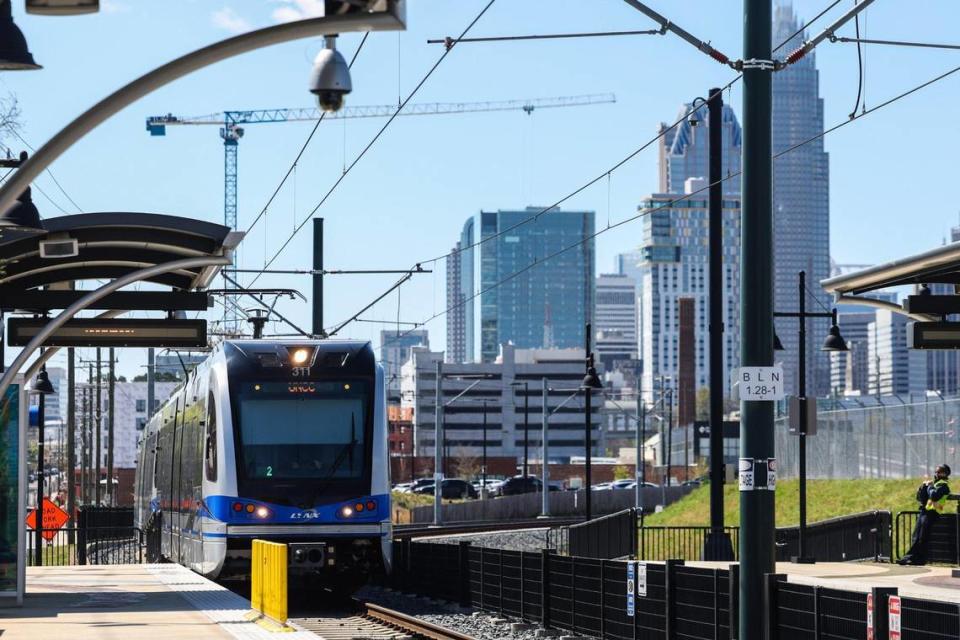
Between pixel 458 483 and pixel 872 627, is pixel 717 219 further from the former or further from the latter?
pixel 458 483

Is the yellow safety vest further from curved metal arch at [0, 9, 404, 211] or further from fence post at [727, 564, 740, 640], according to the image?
curved metal arch at [0, 9, 404, 211]

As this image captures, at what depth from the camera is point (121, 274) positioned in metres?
23.4

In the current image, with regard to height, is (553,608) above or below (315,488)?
below

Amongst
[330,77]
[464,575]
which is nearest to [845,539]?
[464,575]

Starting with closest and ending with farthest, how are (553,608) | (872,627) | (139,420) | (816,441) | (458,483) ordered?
(872,627) → (553,608) → (816,441) → (458,483) → (139,420)

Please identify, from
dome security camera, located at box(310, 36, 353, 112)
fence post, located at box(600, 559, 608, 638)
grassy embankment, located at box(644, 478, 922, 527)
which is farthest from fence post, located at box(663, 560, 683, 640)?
grassy embankment, located at box(644, 478, 922, 527)

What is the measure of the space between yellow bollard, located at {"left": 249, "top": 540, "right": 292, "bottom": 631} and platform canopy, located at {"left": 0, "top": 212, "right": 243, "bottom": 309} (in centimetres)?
374

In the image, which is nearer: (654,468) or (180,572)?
(180,572)

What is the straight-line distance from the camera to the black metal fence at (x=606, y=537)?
3512 cm

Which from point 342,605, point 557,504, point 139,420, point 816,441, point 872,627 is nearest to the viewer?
point 872,627

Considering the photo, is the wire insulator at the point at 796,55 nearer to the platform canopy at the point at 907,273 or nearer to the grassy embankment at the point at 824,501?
the platform canopy at the point at 907,273

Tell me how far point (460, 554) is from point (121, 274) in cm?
700

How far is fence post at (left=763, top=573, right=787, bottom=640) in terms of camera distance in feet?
46.7

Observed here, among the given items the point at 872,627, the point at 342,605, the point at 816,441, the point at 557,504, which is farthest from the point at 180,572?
the point at 557,504
